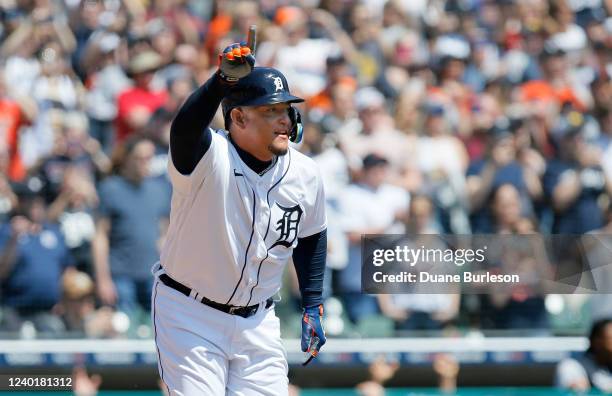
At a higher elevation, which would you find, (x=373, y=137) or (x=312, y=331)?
(x=373, y=137)

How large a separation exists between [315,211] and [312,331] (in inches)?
18.1

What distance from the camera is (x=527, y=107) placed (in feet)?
24.7

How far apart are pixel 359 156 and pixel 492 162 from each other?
2.89ft

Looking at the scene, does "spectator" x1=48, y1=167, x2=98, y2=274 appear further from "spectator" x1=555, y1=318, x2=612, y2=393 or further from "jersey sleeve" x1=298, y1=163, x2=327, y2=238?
"spectator" x1=555, y1=318, x2=612, y2=393

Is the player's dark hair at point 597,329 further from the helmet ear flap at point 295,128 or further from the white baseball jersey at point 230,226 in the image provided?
the helmet ear flap at point 295,128

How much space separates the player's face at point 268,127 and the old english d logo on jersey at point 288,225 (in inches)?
9.3

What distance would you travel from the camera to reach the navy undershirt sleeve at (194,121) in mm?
3377

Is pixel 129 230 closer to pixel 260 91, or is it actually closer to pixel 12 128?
pixel 12 128

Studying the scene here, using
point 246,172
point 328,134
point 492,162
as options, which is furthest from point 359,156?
point 246,172

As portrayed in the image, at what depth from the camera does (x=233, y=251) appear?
376cm

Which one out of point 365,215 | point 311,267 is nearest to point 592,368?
point 365,215

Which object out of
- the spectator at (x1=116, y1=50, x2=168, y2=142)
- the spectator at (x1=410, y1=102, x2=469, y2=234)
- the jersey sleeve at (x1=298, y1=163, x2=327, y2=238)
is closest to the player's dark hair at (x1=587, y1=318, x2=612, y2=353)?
the spectator at (x1=410, y1=102, x2=469, y2=234)

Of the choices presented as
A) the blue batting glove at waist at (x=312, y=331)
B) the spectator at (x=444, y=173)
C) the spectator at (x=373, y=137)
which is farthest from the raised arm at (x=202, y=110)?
the spectator at (x=444, y=173)

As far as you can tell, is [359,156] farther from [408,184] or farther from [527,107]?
[527,107]
